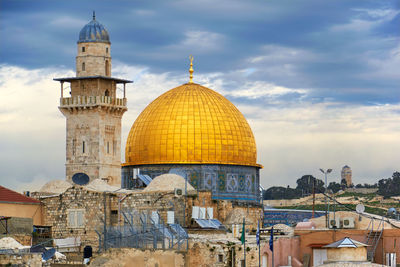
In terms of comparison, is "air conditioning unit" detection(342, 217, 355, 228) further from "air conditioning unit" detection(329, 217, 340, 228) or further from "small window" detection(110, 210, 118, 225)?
"small window" detection(110, 210, 118, 225)

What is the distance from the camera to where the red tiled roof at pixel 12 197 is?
5266cm

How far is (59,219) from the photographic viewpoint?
53.5m

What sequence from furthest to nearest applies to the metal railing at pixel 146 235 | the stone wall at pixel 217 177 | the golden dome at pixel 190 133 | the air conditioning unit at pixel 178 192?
the golden dome at pixel 190 133
the stone wall at pixel 217 177
the air conditioning unit at pixel 178 192
the metal railing at pixel 146 235

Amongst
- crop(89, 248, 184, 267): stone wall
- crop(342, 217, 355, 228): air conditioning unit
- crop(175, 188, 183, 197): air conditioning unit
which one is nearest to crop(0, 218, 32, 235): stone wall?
crop(89, 248, 184, 267): stone wall

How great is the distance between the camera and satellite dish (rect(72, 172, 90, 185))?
2367 inches

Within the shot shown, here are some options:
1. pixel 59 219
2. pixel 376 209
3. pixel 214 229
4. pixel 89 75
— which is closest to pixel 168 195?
pixel 214 229

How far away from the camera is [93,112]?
65.6 m

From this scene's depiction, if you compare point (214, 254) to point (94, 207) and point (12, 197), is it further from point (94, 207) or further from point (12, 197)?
point (12, 197)

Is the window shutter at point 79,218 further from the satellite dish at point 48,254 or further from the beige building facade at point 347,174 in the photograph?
the beige building facade at point 347,174

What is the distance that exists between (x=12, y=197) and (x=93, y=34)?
52.4 ft

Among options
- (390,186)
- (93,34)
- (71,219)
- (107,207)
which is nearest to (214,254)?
(107,207)

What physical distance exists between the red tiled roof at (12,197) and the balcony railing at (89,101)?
12200mm

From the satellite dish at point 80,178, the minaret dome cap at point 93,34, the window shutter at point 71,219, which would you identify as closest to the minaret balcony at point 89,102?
the minaret dome cap at point 93,34

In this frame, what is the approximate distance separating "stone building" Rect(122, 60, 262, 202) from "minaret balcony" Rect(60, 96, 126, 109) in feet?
23.6
